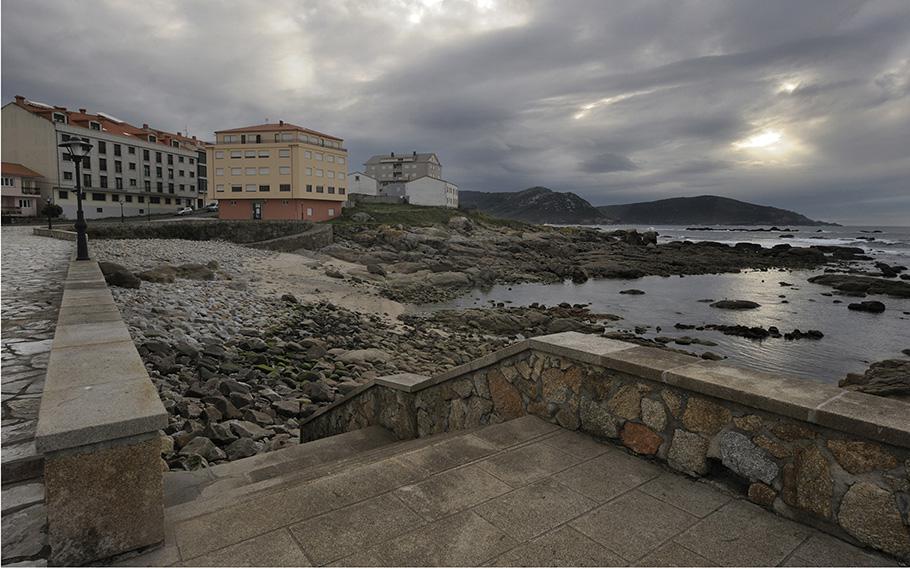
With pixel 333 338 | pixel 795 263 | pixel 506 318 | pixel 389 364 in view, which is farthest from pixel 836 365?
pixel 795 263

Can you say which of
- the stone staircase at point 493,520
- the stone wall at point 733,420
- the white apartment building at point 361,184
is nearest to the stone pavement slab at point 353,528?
the stone staircase at point 493,520

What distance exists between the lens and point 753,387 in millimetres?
3252

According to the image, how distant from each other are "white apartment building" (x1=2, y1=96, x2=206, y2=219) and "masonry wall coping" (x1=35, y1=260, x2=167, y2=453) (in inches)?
1973

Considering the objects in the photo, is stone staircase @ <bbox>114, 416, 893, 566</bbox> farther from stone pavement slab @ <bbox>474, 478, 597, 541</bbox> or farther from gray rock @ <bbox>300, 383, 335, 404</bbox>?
gray rock @ <bbox>300, 383, 335, 404</bbox>

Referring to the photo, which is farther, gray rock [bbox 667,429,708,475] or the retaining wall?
gray rock [bbox 667,429,708,475]

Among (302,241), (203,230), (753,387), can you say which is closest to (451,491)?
(753,387)

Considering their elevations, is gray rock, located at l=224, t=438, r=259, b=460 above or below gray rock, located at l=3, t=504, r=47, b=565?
below

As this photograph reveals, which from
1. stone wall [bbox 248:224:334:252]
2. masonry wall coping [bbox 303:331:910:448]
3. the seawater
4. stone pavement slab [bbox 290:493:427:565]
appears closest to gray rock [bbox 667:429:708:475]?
masonry wall coping [bbox 303:331:910:448]

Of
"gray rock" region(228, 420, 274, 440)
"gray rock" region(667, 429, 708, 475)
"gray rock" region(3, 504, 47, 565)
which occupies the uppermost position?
"gray rock" region(667, 429, 708, 475)

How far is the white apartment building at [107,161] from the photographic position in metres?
50.7

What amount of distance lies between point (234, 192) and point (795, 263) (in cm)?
5941

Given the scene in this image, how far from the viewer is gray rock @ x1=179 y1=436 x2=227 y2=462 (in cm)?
637

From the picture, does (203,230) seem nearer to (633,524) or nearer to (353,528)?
(353,528)

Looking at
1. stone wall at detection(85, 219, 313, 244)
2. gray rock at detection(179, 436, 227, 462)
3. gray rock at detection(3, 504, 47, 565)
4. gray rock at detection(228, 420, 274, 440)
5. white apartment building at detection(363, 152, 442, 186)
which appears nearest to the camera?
gray rock at detection(3, 504, 47, 565)
